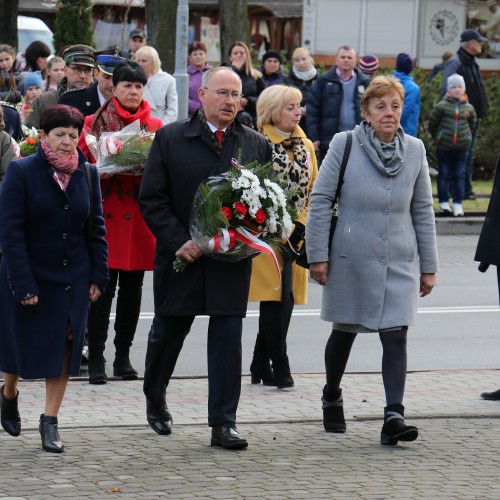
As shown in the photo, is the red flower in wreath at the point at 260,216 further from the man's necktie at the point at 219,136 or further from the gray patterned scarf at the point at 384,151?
the gray patterned scarf at the point at 384,151

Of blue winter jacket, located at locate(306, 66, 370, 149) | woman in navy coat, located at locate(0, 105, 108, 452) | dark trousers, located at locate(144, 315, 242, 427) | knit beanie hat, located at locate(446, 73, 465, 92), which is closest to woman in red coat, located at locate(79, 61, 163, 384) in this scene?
dark trousers, located at locate(144, 315, 242, 427)

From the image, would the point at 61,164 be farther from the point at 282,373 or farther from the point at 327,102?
the point at 327,102

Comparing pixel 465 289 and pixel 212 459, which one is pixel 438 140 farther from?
pixel 212 459

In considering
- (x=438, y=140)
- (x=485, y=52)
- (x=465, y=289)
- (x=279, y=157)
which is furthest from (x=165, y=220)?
(x=485, y=52)

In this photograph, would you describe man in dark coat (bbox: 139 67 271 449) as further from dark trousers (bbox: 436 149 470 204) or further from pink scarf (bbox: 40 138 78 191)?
dark trousers (bbox: 436 149 470 204)

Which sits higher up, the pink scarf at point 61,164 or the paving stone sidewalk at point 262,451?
the pink scarf at point 61,164

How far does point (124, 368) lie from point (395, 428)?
2523mm

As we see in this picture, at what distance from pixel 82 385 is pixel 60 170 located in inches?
90.0

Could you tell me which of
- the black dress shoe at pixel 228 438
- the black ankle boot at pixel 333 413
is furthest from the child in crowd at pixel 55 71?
the black dress shoe at pixel 228 438

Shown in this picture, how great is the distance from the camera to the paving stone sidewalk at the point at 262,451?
6.54 meters

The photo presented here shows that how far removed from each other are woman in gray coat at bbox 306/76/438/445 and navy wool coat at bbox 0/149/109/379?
1330 mm

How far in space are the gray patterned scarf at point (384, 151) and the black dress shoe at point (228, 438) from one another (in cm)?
161

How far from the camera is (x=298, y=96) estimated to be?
915cm

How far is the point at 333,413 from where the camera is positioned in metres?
7.88
